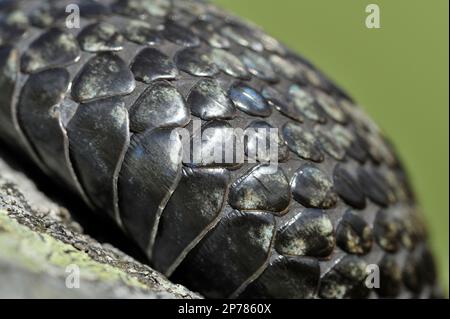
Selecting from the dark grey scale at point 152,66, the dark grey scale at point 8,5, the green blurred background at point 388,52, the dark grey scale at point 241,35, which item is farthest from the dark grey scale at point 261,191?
the green blurred background at point 388,52

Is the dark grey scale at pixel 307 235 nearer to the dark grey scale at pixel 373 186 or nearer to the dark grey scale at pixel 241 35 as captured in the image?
the dark grey scale at pixel 373 186

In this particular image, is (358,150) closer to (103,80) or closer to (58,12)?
(103,80)

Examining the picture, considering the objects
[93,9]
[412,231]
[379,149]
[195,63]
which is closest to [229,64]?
[195,63]

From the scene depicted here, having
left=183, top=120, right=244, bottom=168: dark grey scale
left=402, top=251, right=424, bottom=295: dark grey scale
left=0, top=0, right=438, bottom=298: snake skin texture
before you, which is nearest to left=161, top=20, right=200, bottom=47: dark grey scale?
left=0, top=0, right=438, bottom=298: snake skin texture

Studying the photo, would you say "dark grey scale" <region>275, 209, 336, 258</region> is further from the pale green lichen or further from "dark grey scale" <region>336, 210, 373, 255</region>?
the pale green lichen

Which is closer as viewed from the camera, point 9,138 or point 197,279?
point 197,279

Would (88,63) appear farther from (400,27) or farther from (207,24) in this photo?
(400,27)
